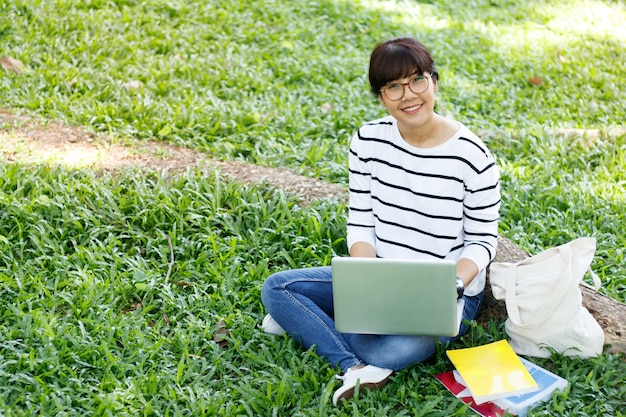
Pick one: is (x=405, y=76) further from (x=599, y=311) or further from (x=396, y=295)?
(x=599, y=311)

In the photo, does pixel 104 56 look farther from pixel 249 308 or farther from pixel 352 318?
pixel 352 318

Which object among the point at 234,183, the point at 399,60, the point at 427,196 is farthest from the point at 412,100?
the point at 234,183

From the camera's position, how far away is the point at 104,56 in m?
5.57

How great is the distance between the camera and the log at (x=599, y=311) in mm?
2963

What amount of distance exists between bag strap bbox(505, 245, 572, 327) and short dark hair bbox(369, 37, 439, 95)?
2.70 feet

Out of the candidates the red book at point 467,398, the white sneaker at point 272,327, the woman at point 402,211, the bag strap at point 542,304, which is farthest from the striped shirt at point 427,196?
the white sneaker at point 272,327

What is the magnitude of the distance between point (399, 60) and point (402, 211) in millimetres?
586

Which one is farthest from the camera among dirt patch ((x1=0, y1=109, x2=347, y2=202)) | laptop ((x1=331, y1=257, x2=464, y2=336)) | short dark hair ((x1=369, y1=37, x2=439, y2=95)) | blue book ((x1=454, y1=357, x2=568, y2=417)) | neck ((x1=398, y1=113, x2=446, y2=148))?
dirt patch ((x1=0, y1=109, x2=347, y2=202))

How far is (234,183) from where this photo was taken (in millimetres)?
4078

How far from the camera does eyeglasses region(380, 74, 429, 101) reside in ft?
9.32

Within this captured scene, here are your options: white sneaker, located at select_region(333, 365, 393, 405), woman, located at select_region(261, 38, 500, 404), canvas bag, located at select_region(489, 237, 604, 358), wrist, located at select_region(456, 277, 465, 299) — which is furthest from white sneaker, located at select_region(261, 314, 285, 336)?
canvas bag, located at select_region(489, 237, 604, 358)

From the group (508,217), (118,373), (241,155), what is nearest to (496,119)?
(508,217)

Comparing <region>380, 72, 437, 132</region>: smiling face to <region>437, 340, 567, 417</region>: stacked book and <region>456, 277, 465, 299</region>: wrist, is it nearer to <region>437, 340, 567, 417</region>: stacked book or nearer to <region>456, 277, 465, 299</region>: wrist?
<region>456, 277, 465, 299</region>: wrist

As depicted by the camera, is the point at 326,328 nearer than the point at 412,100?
No
